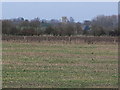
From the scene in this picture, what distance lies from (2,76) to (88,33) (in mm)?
29403

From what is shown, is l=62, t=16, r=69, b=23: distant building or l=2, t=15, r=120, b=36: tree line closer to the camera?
l=2, t=15, r=120, b=36: tree line

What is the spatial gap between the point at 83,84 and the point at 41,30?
100.0 ft

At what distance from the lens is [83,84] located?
28.5 ft

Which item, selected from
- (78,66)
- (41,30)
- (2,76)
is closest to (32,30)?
(41,30)

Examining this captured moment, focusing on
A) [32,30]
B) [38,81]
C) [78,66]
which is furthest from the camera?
[32,30]

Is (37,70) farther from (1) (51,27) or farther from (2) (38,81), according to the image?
(1) (51,27)

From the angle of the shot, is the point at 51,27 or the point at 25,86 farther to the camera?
the point at 51,27

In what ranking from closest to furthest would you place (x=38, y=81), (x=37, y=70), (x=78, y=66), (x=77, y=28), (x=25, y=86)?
(x=25, y=86), (x=38, y=81), (x=37, y=70), (x=78, y=66), (x=77, y=28)

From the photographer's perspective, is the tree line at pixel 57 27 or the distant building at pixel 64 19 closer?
the tree line at pixel 57 27

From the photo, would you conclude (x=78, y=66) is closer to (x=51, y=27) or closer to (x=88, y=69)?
(x=88, y=69)

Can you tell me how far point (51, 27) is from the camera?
125ft

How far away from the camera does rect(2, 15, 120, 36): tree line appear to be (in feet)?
115

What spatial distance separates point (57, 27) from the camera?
3884 centimetres

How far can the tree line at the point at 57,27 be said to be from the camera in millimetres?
35031
